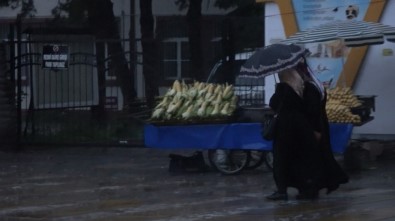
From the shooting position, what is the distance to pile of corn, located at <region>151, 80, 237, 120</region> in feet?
52.7

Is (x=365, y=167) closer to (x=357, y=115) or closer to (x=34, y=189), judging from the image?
(x=357, y=115)

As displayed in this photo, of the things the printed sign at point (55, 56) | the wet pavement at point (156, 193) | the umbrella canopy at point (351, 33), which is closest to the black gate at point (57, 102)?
the printed sign at point (55, 56)

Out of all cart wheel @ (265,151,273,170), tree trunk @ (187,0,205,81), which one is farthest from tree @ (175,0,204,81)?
cart wheel @ (265,151,273,170)

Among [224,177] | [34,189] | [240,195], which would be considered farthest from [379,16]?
[34,189]

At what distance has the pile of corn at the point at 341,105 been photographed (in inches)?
619

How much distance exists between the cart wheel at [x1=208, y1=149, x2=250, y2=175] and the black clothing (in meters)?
3.58

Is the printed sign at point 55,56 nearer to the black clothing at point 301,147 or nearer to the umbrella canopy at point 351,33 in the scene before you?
the umbrella canopy at point 351,33

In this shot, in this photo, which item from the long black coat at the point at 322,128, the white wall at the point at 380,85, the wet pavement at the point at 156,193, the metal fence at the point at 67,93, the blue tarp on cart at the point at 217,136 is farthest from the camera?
the metal fence at the point at 67,93

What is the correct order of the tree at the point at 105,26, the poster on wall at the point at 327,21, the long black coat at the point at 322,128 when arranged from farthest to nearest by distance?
1. the tree at the point at 105,26
2. the poster on wall at the point at 327,21
3. the long black coat at the point at 322,128

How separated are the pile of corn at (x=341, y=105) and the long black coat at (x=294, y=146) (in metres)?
3.26

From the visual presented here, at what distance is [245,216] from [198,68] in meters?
10.7

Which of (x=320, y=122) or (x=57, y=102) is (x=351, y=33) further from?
(x=57, y=102)

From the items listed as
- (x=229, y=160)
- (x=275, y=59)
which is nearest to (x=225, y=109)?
(x=229, y=160)

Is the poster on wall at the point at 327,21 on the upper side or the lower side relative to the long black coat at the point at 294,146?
upper
